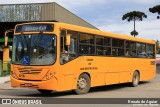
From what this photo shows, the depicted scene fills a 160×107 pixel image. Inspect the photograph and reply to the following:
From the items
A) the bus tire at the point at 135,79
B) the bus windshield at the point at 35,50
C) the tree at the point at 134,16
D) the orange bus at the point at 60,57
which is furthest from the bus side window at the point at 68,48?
the tree at the point at 134,16

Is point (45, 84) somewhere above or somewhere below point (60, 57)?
below

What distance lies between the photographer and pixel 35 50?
16.2 metres

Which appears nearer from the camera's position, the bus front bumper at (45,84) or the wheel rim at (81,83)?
the bus front bumper at (45,84)

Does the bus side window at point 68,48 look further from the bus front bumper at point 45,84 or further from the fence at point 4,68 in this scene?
the fence at point 4,68

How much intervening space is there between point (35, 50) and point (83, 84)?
2.63m

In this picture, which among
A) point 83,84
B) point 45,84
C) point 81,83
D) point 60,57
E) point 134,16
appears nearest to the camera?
point 45,84

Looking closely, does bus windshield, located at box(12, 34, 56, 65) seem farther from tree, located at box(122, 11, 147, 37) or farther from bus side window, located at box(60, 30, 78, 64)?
tree, located at box(122, 11, 147, 37)

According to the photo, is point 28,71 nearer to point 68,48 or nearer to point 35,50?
point 35,50

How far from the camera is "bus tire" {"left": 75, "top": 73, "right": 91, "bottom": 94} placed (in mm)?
17281

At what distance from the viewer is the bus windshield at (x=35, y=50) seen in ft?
52.6

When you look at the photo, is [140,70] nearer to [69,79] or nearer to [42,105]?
[69,79]

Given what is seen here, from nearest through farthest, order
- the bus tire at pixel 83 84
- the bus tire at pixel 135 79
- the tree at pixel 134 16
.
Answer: the bus tire at pixel 83 84 < the bus tire at pixel 135 79 < the tree at pixel 134 16

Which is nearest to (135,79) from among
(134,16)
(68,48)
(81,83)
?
(81,83)

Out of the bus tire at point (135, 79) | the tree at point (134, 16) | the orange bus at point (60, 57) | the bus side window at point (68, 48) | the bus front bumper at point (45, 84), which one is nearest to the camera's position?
the bus front bumper at point (45, 84)
